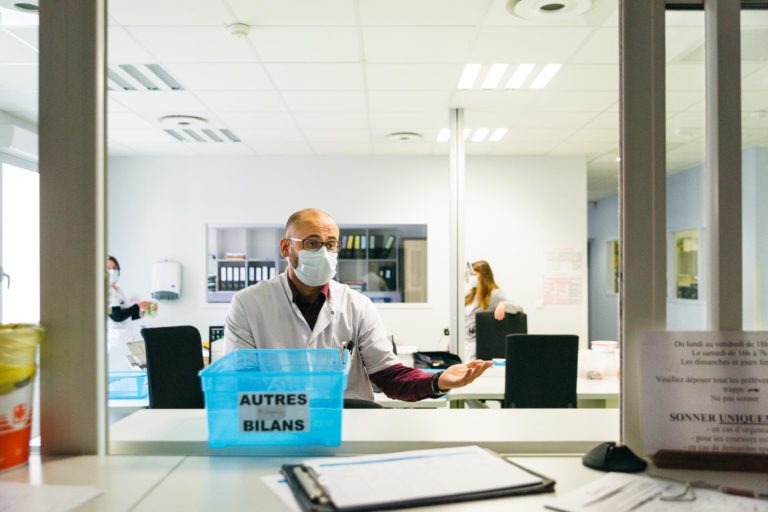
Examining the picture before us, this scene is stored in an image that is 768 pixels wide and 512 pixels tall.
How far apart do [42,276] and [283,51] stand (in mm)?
2909

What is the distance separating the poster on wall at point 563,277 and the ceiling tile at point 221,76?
4.19 m

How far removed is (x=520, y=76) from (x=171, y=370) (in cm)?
312

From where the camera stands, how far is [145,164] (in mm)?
6879

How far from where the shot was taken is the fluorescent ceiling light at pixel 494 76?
3.93 metres

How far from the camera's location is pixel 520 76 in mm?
4094

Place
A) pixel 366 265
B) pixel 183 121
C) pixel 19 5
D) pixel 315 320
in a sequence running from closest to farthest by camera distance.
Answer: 1. pixel 315 320
2. pixel 19 5
3. pixel 183 121
4. pixel 366 265

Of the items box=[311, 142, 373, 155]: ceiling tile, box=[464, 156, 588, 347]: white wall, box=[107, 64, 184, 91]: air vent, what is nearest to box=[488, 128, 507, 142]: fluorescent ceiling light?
box=[464, 156, 588, 347]: white wall

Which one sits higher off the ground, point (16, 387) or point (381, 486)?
point (16, 387)

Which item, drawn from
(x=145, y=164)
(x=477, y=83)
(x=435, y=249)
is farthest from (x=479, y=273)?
(x=145, y=164)

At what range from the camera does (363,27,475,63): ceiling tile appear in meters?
3.27

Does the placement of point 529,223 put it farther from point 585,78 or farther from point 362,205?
point 585,78

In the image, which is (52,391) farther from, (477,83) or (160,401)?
(477,83)

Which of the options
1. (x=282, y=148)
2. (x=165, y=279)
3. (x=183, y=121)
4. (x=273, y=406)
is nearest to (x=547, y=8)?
(x=273, y=406)

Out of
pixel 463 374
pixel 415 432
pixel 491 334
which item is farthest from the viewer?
pixel 491 334
